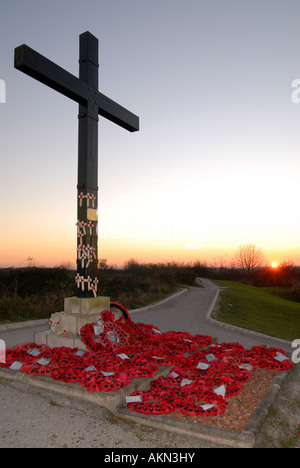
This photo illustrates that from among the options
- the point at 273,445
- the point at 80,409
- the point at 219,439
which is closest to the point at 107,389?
the point at 80,409

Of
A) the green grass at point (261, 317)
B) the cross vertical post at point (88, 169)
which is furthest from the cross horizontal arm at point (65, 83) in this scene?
the green grass at point (261, 317)

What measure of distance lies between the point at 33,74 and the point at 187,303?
11731 millimetres

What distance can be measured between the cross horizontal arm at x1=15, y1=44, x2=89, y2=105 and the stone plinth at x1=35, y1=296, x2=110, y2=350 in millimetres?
3736

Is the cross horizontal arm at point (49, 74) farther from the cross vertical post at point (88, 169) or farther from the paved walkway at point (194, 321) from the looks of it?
the paved walkway at point (194, 321)

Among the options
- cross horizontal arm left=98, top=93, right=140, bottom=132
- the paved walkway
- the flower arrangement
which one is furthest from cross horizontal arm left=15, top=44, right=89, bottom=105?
the paved walkway

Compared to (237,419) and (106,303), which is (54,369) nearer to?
(106,303)

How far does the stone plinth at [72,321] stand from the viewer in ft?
19.7

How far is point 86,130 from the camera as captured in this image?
21.5 feet

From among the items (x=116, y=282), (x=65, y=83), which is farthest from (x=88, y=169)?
(x=116, y=282)

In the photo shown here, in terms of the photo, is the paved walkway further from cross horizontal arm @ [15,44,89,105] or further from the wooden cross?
cross horizontal arm @ [15,44,89,105]

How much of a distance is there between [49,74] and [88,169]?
1692mm

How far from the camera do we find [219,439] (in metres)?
3.39

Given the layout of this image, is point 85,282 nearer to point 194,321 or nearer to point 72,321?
point 72,321

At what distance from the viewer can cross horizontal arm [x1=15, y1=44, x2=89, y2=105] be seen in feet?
18.0
